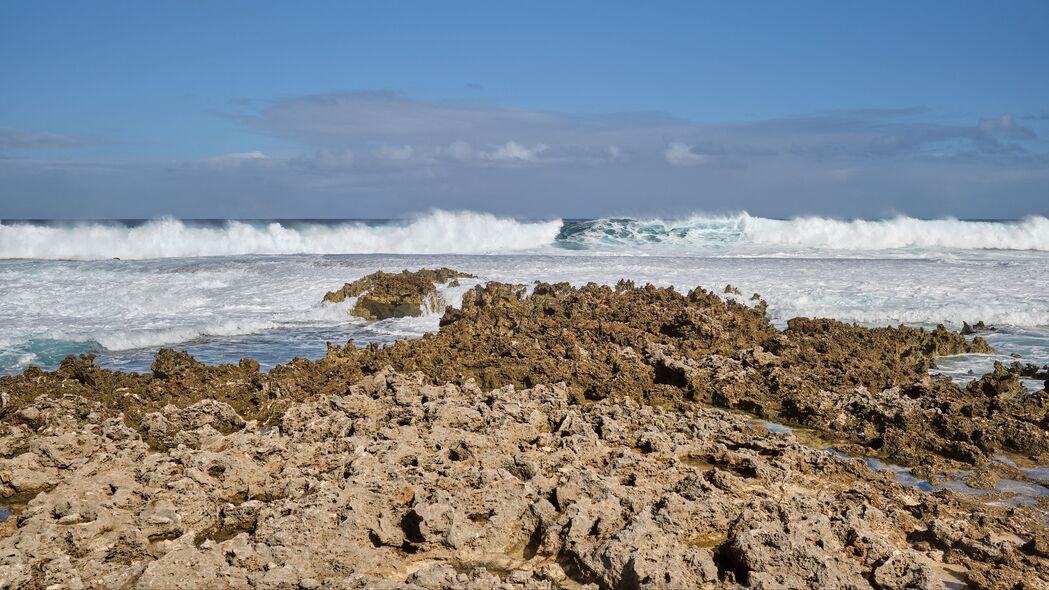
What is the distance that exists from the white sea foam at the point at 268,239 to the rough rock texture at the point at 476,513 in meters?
29.5

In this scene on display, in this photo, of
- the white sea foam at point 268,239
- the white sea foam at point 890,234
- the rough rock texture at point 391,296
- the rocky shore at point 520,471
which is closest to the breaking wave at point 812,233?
the white sea foam at point 890,234

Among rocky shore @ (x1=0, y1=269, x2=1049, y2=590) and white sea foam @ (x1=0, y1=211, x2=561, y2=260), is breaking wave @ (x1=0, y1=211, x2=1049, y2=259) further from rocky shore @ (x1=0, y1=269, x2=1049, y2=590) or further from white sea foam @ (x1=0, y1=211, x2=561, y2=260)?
rocky shore @ (x1=0, y1=269, x2=1049, y2=590)

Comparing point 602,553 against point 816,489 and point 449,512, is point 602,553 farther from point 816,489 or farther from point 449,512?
point 816,489

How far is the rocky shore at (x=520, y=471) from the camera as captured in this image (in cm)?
375

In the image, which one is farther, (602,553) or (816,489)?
(816,489)

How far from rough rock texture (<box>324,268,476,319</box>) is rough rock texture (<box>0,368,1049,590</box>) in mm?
8494

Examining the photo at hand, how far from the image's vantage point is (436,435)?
218 inches

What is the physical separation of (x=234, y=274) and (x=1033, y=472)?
1823 centimetres

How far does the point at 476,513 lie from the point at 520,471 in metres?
0.57

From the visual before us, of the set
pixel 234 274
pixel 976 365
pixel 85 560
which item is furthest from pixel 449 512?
pixel 234 274

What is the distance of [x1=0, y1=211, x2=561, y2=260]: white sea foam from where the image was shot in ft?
108

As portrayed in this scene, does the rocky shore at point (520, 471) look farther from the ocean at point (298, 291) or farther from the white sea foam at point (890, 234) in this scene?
the white sea foam at point (890, 234)

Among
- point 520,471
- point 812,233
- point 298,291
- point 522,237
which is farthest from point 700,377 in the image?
point 812,233

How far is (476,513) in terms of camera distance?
14.1 ft
